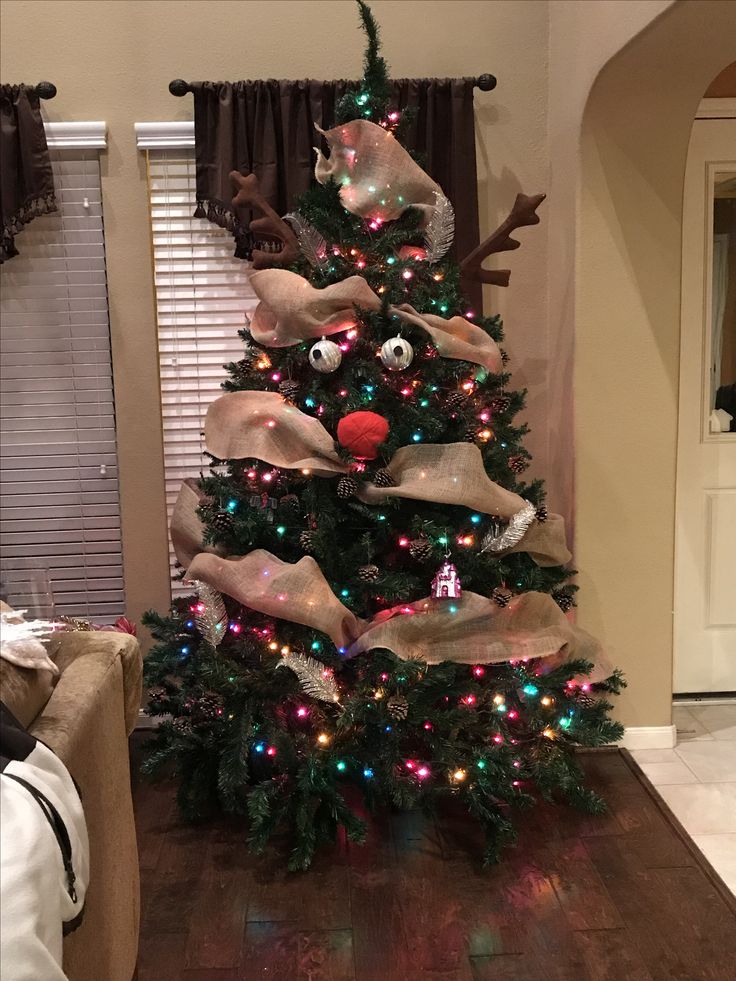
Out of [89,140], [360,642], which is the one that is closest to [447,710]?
[360,642]

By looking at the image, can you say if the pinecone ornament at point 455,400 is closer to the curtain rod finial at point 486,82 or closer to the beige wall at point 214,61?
the beige wall at point 214,61

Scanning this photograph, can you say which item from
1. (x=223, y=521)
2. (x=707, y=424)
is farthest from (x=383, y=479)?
(x=707, y=424)

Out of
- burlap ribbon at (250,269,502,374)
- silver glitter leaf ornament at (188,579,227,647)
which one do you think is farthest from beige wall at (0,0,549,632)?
silver glitter leaf ornament at (188,579,227,647)

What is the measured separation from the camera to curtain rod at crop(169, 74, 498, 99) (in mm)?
3037

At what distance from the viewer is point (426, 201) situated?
273 centimetres

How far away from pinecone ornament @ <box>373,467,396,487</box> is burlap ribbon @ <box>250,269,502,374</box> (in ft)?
1.25

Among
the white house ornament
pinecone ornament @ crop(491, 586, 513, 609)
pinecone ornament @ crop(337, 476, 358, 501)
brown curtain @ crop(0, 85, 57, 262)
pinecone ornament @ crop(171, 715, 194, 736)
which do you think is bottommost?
pinecone ornament @ crop(171, 715, 194, 736)

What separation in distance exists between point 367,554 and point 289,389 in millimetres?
525

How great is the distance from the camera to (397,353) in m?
2.51

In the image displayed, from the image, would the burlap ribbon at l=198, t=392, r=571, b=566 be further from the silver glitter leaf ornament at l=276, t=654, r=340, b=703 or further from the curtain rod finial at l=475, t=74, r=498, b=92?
the curtain rod finial at l=475, t=74, r=498, b=92

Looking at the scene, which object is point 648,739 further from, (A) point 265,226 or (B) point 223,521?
(A) point 265,226

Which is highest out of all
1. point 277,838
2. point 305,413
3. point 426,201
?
point 426,201

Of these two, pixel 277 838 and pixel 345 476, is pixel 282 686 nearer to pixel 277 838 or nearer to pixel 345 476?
pixel 277 838

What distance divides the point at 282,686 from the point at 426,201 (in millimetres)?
1510
